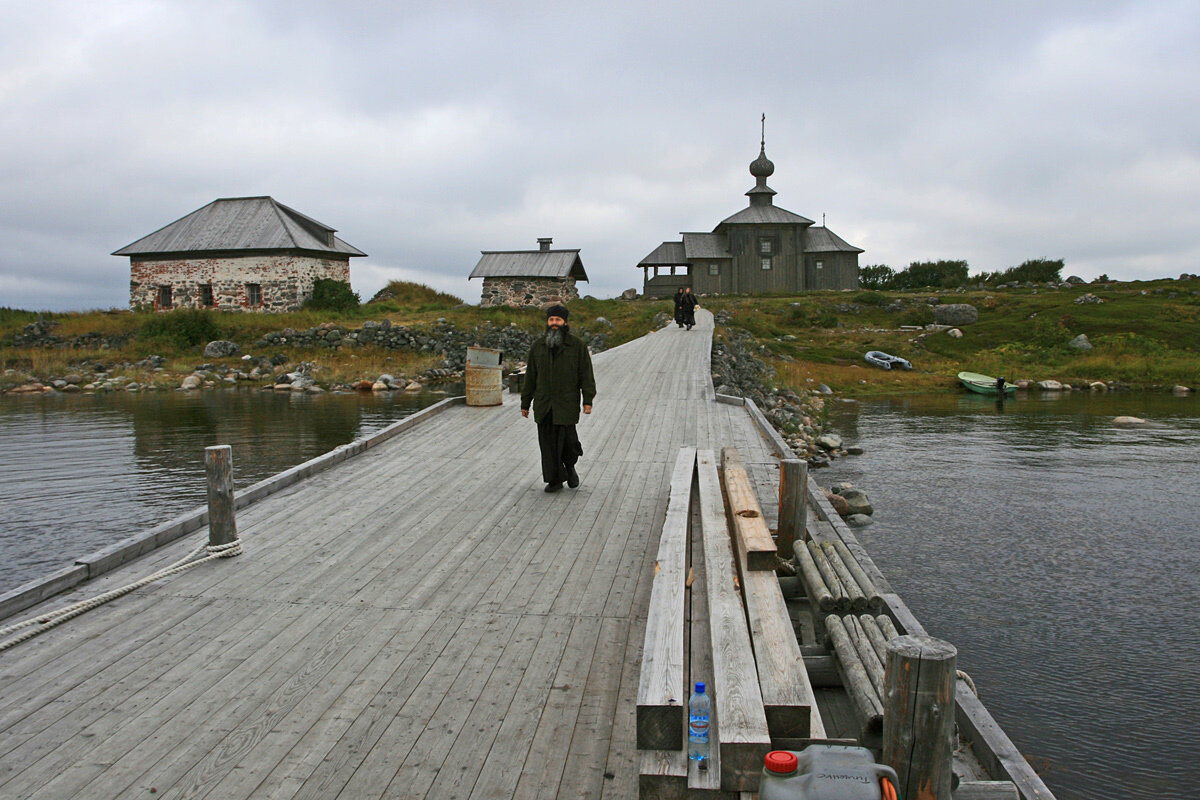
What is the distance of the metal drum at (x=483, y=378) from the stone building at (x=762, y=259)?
131 ft

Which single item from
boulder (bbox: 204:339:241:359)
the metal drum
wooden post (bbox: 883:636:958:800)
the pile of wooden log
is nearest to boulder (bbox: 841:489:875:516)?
the metal drum

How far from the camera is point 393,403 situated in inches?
1081

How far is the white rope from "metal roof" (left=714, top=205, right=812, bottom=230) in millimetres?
49521

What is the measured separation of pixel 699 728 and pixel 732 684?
0.34 meters

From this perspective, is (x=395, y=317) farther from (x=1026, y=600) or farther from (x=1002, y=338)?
(x=1026, y=600)

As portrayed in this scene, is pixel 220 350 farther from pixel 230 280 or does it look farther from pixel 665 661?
pixel 665 661

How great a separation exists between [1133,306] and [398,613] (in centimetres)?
4795

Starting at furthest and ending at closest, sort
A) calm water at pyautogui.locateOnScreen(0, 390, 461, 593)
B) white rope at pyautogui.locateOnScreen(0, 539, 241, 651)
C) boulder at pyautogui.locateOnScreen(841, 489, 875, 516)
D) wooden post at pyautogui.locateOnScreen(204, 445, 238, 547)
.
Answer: boulder at pyautogui.locateOnScreen(841, 489, 875, 516)
calm water at pyautogui.locateOnScreen(0, 390, 461, 593)
wooden post at pyautogui.locateOnScreen(204, 445, 238, 547)
white rope at pyautogui.locateOnScreen(0, 539, 241, 651)

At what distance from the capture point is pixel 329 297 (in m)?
43.2

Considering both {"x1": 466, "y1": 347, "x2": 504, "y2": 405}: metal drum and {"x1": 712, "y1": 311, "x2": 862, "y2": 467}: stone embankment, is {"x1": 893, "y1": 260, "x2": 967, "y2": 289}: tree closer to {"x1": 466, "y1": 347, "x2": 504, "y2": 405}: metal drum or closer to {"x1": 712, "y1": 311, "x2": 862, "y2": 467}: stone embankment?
{"x1": 712, "y1": 311, "x2": 862, "y2": 467}: stone embankment

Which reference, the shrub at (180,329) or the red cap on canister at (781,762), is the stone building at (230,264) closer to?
the shrub at (180,329)

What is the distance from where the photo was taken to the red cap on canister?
9.92 feet

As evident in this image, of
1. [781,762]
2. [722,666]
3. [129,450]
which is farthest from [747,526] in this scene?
[129,450]

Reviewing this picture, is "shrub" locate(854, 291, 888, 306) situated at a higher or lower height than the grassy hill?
higher
